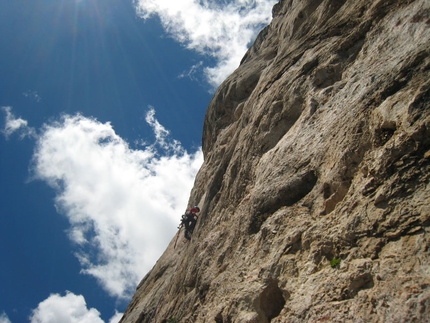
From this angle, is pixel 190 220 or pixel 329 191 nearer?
pixel 329 191

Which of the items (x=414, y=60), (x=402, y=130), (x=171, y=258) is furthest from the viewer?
Answer: (x=171, y=258)

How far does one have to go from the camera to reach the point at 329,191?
8.09m

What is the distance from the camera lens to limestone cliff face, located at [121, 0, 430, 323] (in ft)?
→ 20.0

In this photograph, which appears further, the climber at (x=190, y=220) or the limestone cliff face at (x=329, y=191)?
the climber at (x=190, y=220)

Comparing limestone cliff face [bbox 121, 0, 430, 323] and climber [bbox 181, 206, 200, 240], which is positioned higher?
climber [bbox 181, 206, 200, 240]

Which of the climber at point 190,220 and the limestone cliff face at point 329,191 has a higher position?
the climber at point 190,220

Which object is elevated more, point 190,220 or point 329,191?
point 190,220

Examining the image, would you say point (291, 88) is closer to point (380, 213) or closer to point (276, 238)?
point (276, 238)

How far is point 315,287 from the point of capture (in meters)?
6.89

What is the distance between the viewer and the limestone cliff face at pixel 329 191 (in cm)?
611

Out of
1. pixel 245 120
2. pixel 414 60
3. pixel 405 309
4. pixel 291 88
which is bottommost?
pixel 405 309

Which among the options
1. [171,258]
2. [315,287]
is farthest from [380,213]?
[171,258]

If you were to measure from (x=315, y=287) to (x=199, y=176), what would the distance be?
47.4 ft

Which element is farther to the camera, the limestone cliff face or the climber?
the climber
